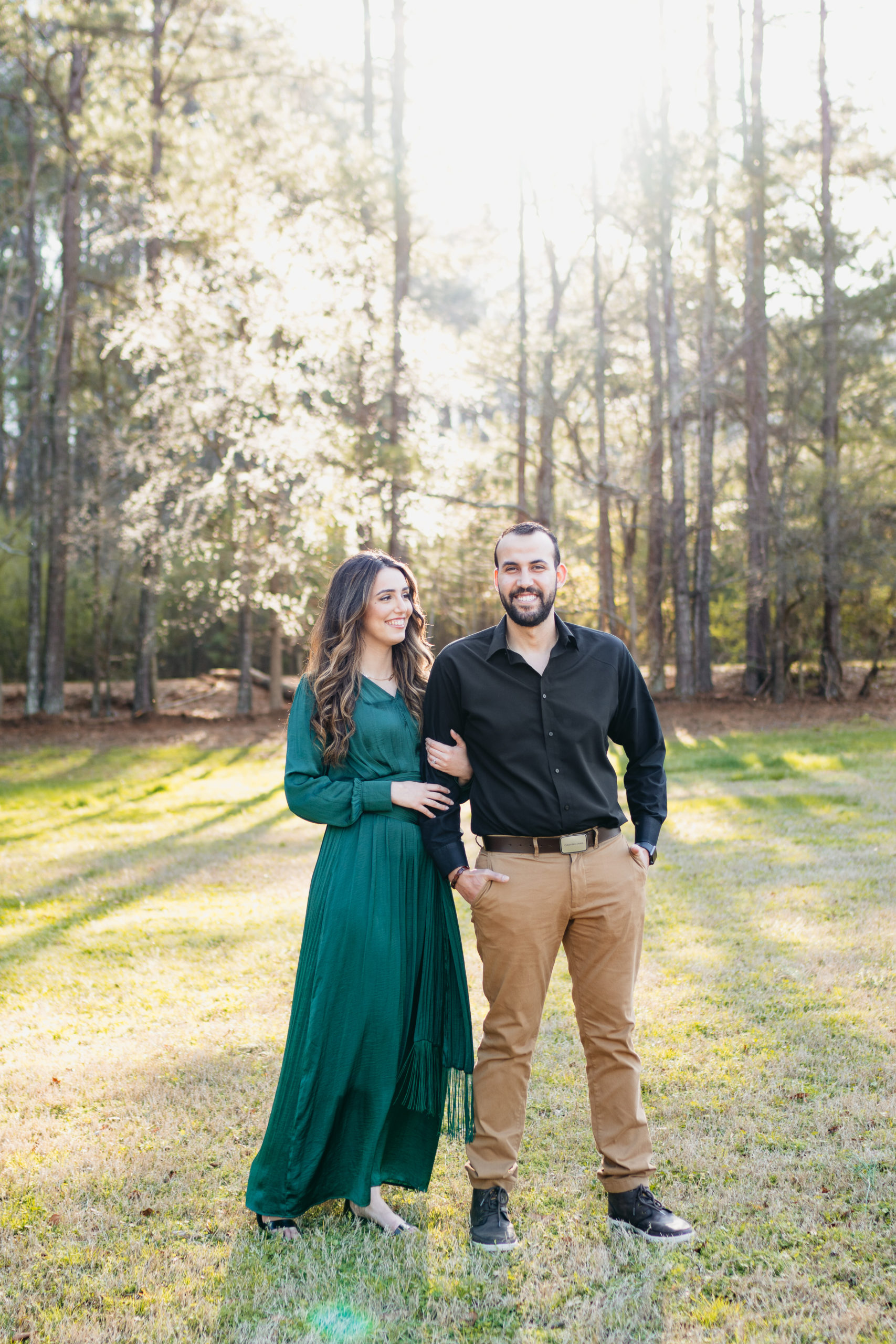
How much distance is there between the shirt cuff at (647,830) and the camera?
3098 millimetres

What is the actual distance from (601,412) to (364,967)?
607 inches

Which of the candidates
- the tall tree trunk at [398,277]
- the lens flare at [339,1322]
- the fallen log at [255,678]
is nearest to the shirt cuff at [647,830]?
the lens flare at [339,1322]

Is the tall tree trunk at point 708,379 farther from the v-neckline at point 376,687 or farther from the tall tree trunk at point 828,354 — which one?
the v-neckline at point 376,687

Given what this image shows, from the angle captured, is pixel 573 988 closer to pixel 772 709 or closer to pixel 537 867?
pixel 537 867

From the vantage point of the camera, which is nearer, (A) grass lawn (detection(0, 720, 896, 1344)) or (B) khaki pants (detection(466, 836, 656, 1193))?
(A) grass lawn (detection(0, 720, 896, 1344))

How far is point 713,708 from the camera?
17562 mm

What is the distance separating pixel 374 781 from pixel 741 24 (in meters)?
20.5

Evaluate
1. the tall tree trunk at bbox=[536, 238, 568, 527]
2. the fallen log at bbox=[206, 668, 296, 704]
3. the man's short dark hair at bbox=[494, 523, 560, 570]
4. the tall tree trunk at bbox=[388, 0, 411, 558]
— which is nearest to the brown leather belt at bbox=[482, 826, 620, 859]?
the man's short dark hair at bbox=[494, 523, 560, 570]

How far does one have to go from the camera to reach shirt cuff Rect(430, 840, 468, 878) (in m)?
2.98

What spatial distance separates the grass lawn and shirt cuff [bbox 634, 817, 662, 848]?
111cm

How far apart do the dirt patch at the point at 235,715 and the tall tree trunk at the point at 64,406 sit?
3.52ft

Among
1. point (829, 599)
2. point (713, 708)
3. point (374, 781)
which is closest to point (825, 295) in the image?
point (829, 599)

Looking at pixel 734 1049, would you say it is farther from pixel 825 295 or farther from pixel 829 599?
pixel 825 295

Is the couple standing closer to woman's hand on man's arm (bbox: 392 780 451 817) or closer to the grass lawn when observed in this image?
woman's hand on man's arm (bbox: 392 780 451 817)
